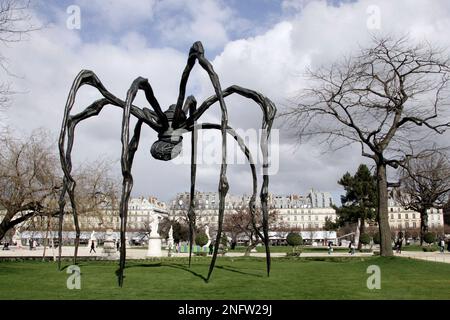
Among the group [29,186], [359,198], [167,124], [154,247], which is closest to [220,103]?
[167,124]

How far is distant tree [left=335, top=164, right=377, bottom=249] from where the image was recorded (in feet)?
174

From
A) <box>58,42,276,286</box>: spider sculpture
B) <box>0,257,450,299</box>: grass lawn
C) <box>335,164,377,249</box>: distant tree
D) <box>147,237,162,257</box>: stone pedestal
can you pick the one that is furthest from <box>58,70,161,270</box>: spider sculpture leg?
<box>335,164,377,249</box>: distant tree

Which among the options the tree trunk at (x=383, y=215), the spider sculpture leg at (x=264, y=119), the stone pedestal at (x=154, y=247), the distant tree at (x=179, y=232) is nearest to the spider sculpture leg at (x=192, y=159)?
the spider sculpture leg at (x=264, y=119)

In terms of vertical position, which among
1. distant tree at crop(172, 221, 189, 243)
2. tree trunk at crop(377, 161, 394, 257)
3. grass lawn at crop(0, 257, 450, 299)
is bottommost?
distant tree at crop(172, 221, 189, 243)

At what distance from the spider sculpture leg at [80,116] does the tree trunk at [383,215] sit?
16.3 metres

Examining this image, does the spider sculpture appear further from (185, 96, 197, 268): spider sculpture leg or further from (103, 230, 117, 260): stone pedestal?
(103, 230, 117, 260): stone pedestal

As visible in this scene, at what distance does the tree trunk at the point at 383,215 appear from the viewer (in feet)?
75.7

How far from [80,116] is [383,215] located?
704 inches

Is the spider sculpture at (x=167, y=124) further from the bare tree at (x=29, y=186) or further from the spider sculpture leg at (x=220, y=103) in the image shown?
the bare tree at (x=29, y=186)

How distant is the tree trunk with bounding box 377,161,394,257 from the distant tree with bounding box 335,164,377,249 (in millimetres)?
30071

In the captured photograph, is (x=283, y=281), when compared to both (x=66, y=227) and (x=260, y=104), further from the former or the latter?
(x=66, y=227)

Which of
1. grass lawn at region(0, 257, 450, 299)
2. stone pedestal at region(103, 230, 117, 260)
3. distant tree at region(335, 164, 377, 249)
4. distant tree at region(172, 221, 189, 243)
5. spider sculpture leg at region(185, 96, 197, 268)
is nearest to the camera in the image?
grass lawn at region(0, 257, 450, 299)

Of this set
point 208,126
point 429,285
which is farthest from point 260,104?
point 429,285
